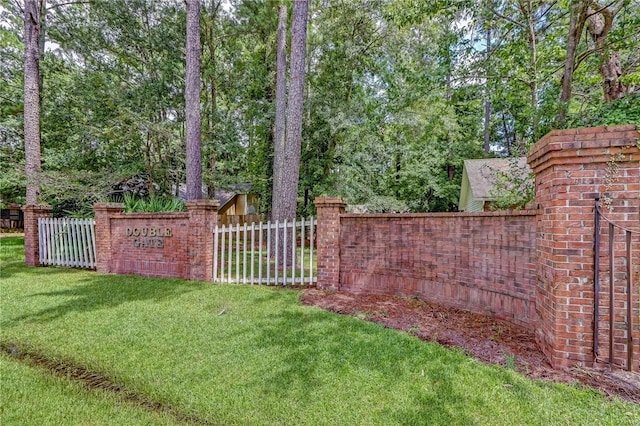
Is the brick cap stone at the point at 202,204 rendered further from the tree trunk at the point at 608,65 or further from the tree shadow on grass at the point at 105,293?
the tree trunk at the point at 608,65

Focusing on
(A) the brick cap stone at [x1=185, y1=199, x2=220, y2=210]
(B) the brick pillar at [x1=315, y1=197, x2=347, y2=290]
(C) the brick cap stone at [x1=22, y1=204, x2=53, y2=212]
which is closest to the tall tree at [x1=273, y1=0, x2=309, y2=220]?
(A) the brick cap stone at [x1=185, y1=199, x2=220, y2=210]

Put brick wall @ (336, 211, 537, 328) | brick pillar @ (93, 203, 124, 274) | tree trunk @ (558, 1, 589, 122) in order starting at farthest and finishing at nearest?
1. brick pillar @ (93, 203, 124, 274)
2. tree trunk @ (558, 1, 589, 122)
3. brick wall @ (336, 211, 537, 328)

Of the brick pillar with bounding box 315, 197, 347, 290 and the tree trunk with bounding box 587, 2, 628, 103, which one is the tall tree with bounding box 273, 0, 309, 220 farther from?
the tree trunk with bounding box 587, 2, 628, 103

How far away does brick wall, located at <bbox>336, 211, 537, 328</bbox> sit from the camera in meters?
4.09

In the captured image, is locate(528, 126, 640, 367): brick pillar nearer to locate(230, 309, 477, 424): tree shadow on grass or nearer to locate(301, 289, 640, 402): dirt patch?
locate(301, 289, 640, 402): dirt patch

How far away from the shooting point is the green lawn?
250 cm

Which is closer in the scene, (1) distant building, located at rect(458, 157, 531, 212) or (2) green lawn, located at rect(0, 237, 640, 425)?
(2) green lawn, located at rect(0, 237, 640, 425)

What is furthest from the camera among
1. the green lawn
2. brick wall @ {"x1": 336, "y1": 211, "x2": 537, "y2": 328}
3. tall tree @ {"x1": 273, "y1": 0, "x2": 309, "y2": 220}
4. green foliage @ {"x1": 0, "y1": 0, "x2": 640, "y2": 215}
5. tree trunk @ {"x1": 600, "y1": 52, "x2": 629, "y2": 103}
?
green foliage @ {"x1": 0, "y1": 0, "x2": 640, "y2": 215}

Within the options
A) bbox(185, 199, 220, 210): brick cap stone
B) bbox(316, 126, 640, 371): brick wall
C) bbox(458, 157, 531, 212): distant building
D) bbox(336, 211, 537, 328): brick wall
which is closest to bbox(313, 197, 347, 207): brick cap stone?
bbox(336, 211, 537, 328): brick wall

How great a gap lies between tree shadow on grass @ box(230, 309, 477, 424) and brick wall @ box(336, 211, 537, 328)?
143 centimetres

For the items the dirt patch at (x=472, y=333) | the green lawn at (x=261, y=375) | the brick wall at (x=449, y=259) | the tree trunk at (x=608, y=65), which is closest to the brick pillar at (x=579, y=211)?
the dirt patch at (x=472, y=333)

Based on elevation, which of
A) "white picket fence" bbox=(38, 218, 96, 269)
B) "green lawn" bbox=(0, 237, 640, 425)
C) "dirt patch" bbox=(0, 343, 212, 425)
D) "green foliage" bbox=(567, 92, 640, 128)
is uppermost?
"green foliage" bbox=(567, 92, 640, 128)

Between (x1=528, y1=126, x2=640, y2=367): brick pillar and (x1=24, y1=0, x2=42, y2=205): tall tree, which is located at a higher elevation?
(x1=24, y1=0, x2=42, y2=205): tall tree

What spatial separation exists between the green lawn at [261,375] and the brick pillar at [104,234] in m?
2.97
